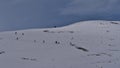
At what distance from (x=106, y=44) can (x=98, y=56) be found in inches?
191

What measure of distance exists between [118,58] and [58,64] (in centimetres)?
528

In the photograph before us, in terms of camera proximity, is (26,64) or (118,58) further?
(118,58)

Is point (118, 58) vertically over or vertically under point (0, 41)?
under

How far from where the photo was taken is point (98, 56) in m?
18.8

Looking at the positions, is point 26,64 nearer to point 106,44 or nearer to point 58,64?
point 58,64

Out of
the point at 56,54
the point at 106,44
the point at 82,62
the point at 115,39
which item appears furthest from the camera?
the point at 115,39

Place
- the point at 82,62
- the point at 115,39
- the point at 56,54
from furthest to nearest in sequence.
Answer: the point at 115,39, the point at 56,54, the point at 82,62

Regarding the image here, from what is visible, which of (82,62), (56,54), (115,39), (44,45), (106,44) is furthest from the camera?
(115,39)

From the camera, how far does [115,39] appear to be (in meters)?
26.6

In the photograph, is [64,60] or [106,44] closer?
[64,60]

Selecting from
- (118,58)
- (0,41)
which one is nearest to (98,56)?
(118,58)

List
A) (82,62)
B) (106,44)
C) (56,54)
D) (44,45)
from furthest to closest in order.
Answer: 1. (106,44)
2. (44,45)
3. (56,54)
4. (82,62)

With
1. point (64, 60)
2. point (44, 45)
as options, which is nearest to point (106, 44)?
point (44, 45)

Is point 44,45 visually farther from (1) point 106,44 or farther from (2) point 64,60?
(1) point 106,44
